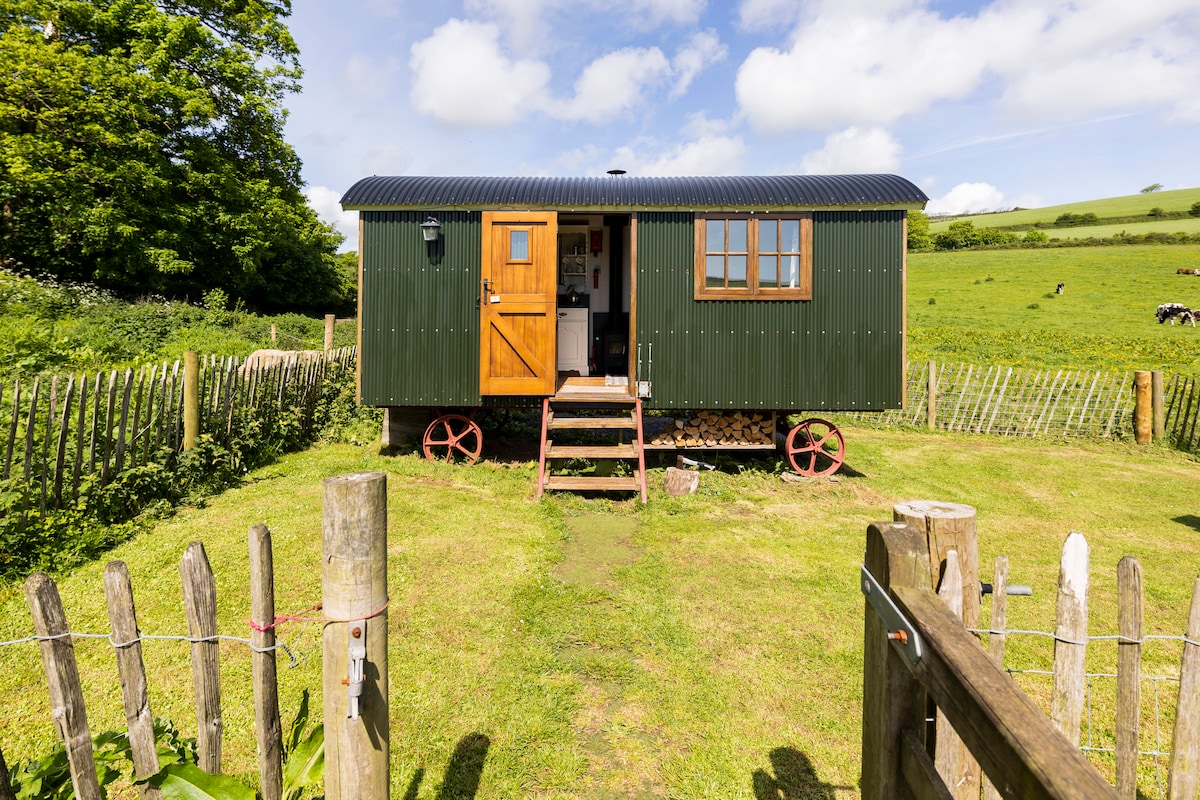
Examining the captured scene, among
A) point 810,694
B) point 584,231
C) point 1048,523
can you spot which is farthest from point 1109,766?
point 584,231

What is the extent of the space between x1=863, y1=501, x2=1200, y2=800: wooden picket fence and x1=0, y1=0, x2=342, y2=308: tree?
20721 mm

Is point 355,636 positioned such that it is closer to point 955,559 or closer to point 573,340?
point 955,559

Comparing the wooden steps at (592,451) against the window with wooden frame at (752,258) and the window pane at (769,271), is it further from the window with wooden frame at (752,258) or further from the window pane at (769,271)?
the window pane at (769,271)

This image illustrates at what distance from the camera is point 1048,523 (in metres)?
7.36

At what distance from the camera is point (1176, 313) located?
23.0 m

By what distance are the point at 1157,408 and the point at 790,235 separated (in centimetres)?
835

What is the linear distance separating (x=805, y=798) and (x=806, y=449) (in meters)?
6.97

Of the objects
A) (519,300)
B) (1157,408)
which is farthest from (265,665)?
(1157,408)

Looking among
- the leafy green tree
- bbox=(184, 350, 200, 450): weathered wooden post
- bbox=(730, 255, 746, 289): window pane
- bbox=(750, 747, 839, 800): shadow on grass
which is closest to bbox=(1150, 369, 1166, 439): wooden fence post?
bbox=(730, 255, 746, 289): window pane

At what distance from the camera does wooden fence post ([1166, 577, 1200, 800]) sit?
221cm

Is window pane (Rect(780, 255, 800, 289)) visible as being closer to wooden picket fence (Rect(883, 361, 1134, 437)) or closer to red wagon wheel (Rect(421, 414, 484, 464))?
wooden picket fence (Rect(883, 361, 1134, 437))

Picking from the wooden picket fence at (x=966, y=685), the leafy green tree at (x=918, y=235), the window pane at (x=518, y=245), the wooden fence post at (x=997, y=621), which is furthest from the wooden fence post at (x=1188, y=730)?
the leafy green tree at (x=918, y=235)

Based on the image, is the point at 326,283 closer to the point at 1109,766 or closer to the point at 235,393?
the point at 235,393

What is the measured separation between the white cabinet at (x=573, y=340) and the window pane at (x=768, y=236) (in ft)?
11.9
